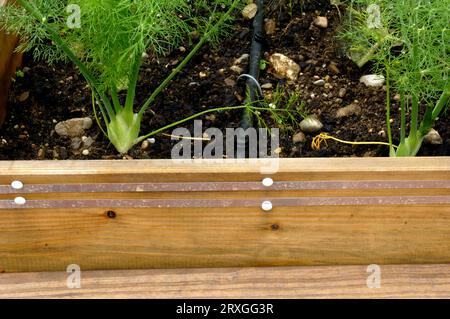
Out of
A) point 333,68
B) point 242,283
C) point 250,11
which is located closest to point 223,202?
point 242,283

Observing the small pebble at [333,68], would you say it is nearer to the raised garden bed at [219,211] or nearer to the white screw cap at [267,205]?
the raised garden bed at [219,211]

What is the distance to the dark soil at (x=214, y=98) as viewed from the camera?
57.9 inches

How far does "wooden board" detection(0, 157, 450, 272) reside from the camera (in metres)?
1.16

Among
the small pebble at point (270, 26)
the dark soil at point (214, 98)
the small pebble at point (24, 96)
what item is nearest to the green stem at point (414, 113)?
the dark soil at point (214, 98)

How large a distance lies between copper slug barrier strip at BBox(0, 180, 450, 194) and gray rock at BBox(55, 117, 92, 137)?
1.13 ft

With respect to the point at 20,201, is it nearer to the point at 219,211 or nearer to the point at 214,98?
the point at 219,211

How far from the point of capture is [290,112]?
152 centimetres

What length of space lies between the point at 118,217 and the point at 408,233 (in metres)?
0.49

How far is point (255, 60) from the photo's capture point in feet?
5.22

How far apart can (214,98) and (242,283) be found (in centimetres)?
46

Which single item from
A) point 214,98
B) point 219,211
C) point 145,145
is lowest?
point 219,211

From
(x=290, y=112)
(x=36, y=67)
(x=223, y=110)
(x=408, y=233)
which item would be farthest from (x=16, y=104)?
(x=408, y=233)

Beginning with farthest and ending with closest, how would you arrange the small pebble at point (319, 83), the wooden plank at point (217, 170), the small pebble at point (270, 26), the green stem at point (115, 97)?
1. the small pebble at point (270, 26)
2. the small pebble at point (319, 83)
3. the green stem at point (115, 97)
4. the wooden plank at point (217, 170)

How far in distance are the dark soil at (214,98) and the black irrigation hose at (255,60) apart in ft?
0.08
